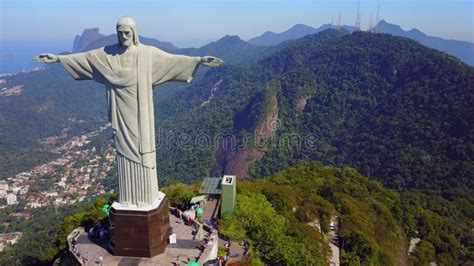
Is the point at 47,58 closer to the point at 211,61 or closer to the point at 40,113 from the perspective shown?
the point at 211,61

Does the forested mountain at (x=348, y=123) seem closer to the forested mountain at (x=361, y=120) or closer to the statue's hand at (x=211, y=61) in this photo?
the forested mountain at (x=361, y=120)

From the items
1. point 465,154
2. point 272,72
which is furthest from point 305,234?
point 272,72

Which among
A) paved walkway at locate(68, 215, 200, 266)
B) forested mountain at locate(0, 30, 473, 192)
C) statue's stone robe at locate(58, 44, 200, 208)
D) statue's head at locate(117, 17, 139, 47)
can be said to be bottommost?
forested mountain at locate(0, 30, 473, 192)

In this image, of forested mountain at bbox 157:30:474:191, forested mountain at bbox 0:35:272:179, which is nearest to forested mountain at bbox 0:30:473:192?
forested mountain at bbox 157:30:474:191

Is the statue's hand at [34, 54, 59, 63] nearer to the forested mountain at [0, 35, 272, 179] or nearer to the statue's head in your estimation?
the statue's head

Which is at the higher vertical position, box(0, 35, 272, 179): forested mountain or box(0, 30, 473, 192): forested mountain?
box(0, 30, 473, 192): forested mountain

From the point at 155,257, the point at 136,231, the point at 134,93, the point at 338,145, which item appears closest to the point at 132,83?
the point at 134,93

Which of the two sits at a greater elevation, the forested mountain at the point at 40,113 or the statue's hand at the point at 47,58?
the statue's hand at the point at 47,58

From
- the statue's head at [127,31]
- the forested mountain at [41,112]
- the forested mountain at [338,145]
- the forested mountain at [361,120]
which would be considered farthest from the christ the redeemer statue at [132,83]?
the forested mountain at [41,112]
